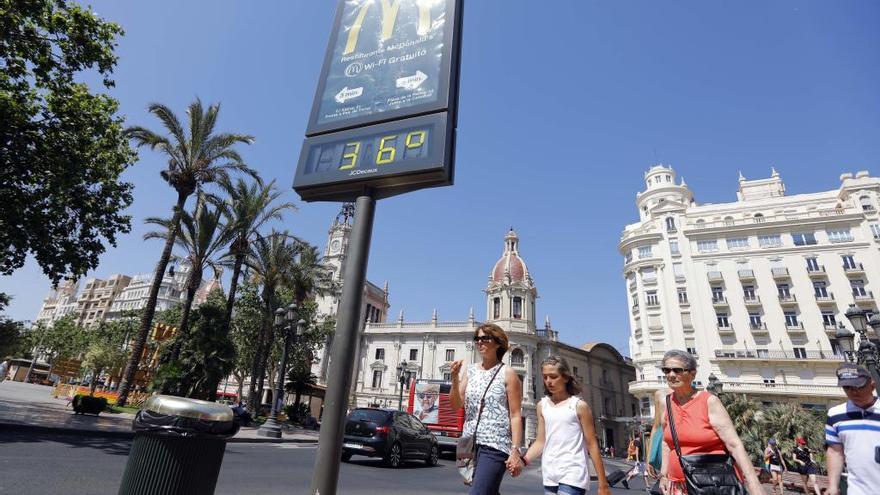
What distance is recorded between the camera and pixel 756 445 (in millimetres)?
21719

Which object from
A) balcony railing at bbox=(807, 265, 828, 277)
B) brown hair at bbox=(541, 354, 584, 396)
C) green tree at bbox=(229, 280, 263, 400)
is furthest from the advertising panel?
balcony railing at bbox=(807, 265, 828, 277)

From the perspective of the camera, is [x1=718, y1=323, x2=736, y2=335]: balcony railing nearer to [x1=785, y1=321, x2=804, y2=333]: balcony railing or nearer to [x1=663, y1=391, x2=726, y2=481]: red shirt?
[x1=785, y1=321, x2=804, y2=333]: balcony railing

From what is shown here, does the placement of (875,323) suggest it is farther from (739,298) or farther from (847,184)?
(847,184)

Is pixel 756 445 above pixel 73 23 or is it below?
below

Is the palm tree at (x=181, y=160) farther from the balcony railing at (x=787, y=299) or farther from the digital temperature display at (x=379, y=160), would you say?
the balcony railing at (x=787, y=299)

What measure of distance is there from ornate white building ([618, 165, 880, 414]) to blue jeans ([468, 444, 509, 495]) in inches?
1684

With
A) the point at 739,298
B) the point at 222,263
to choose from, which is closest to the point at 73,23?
the point at 222,263

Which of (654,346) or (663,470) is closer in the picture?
(663,470)

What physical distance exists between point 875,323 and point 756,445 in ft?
46.4

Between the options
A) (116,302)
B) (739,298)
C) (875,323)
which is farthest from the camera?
(116,302)

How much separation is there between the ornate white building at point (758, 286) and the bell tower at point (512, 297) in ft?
36.4

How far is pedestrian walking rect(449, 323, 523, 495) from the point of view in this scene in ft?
10.5

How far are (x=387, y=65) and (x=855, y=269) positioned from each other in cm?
5236

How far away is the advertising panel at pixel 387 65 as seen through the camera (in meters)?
4.00
